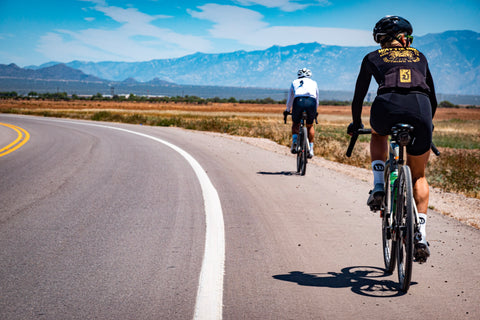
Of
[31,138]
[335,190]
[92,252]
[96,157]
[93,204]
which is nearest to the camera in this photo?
[92,252]

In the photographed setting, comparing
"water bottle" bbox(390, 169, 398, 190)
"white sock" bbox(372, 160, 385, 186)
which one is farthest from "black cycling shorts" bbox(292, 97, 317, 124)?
"water bottle" bbox(390, 169, 398, 190)

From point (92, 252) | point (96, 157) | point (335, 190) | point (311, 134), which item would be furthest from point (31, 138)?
point (92, 252)

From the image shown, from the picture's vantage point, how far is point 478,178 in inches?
460

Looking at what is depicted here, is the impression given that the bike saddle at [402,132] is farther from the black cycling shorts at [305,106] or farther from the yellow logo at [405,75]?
the black cycling shorts at [305,106]

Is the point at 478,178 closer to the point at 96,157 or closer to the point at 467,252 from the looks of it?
the point at 467,252

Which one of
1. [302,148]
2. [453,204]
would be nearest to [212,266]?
[453,204]

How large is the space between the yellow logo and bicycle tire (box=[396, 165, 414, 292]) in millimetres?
705

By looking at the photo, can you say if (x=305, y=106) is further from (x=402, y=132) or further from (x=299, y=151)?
(x=402, y=132)

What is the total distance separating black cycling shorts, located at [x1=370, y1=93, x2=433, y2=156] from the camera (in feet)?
11.5

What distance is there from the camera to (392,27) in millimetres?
3893

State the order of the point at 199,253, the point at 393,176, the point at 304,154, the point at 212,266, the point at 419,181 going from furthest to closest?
the point at 304,154, the point at 199,253, the point at 212,266, the point at 393,176, the point at 419,181

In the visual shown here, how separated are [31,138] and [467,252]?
639 inches

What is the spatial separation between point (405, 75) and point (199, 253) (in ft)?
8.22

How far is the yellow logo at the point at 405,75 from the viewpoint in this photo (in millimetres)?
3570
